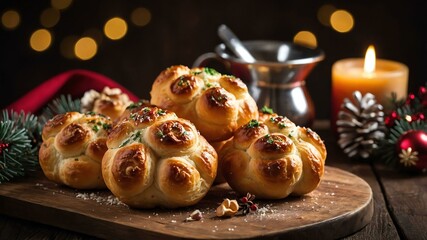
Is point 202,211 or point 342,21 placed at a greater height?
point 342,21

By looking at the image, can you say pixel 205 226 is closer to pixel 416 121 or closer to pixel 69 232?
pixel 69 232

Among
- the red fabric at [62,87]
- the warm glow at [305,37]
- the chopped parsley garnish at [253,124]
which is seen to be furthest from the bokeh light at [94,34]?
the chopped parsley garnish at [253,124]

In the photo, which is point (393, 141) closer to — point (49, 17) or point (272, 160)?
point (272, 160)

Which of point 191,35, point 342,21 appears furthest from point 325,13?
point 191,35

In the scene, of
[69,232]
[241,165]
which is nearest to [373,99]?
[241,165]

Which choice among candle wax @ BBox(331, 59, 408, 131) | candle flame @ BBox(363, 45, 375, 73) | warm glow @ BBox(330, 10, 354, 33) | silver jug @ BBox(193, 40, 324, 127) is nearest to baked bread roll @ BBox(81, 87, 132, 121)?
silver jug @ BBox(193, 40, 324, 127)
